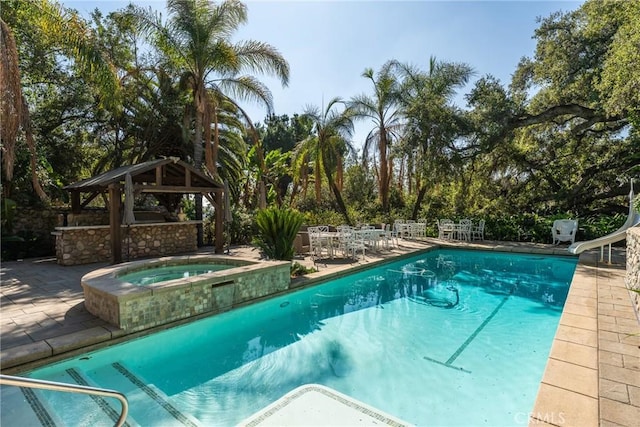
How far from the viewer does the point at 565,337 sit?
13.7ft

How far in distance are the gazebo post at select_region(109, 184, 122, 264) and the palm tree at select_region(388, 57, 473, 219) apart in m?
12.7

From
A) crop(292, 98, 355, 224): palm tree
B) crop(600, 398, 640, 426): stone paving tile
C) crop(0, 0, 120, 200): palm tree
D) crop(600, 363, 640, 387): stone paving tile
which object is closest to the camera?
crop(600, 398, 640, 426): stone paving tile

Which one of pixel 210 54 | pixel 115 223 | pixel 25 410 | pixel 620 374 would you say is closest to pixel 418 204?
pixel 210 54

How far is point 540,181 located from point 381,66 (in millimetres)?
10250

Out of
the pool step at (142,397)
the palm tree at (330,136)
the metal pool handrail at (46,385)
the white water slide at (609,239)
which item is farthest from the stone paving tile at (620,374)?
the palm tree at (330,136)

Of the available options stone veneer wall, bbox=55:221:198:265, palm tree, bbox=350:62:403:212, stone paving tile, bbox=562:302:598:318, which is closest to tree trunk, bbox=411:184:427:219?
palm tree, bbox=350:62:403:212

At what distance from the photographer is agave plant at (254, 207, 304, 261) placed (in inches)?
330

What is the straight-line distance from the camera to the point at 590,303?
5578 mm

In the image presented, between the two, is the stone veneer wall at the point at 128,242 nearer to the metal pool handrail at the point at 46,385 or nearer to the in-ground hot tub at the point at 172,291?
the in-ground hot tub at the point at 172,291

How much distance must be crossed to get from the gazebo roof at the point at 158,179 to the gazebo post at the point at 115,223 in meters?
0.25

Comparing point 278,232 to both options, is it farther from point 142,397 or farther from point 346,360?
point 142,397

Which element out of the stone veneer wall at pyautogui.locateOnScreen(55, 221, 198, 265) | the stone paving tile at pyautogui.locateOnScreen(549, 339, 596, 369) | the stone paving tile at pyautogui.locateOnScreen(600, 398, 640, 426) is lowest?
the stone paving tile at pyautogui.locateOnScreen(600, 398, 640, 426)

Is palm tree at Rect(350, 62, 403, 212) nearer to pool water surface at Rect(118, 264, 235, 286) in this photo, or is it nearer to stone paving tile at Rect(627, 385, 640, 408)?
pool water surface at Rect(118, 264, 235, 286)

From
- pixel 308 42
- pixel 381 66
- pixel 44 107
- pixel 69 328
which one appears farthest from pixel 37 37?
pixel 381 66
